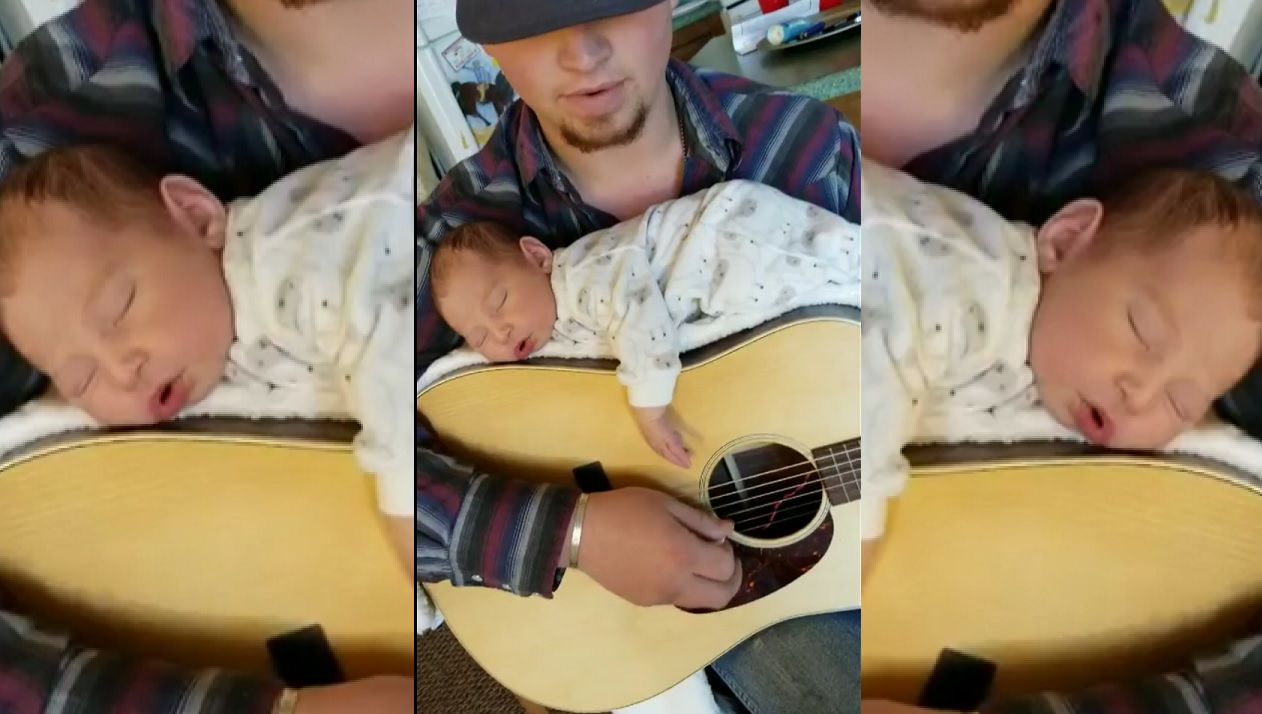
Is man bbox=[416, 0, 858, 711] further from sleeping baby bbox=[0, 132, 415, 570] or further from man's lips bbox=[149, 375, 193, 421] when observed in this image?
man's lips bbox=[149, 375, 193, 421]

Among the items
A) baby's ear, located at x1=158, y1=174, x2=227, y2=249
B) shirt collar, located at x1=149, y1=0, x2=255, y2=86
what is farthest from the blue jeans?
shirt collar, located at x1=149, y1=0, x2=255, y2=86

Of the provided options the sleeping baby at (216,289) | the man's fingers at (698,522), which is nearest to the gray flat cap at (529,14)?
the sleeping baby at (216,289)

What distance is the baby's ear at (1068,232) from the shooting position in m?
0.73

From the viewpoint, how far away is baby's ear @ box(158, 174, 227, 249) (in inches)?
29.7

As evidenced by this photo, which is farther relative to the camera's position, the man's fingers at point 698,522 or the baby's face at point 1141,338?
the man's fingers at point 698,522

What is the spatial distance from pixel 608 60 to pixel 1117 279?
0.51m

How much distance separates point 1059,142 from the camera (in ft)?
2.48

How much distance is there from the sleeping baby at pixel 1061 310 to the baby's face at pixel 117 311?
652 millimetres

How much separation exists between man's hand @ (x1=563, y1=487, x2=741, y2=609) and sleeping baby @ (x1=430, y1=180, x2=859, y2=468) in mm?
62

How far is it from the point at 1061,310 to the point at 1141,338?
0.07 metres

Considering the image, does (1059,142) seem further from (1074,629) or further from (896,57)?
(1074,629)

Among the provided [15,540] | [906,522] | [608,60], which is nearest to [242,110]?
[608,60]

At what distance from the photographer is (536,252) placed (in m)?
0.77

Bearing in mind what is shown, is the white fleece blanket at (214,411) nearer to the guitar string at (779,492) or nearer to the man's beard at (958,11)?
the guitar string at (779,492)
